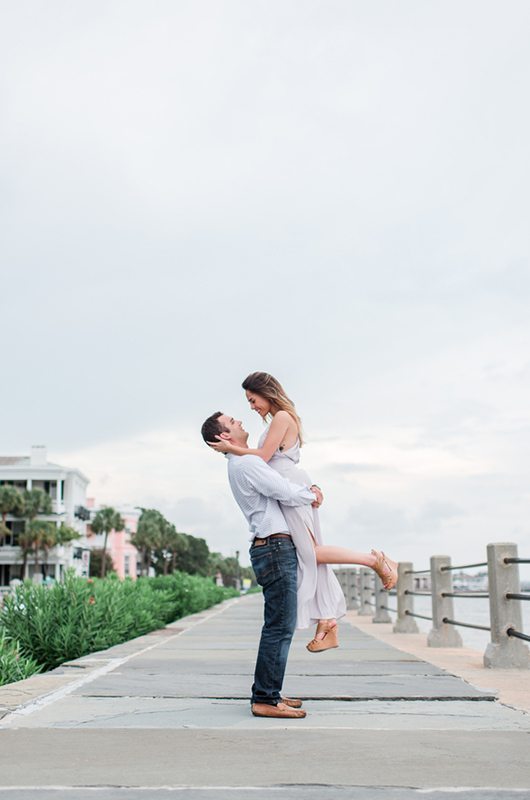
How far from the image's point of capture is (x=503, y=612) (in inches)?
336

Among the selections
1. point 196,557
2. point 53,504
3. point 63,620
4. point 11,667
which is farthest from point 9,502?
point 11,667

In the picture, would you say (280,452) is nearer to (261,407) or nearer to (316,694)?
(261,407)

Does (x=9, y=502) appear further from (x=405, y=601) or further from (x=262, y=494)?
(x=262, y=494)

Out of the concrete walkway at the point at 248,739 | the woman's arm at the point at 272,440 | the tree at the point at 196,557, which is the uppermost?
the tree at the point at 196,557

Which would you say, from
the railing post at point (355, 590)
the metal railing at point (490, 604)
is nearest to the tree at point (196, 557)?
the railing post at point (355, 590)

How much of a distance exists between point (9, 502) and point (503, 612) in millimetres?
84557

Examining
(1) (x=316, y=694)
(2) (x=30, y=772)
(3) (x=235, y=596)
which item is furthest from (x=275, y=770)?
(3) (x=235, y=596)

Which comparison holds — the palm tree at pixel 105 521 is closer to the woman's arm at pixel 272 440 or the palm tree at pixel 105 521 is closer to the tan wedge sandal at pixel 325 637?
the tan wedge sandal at pixel 325 637

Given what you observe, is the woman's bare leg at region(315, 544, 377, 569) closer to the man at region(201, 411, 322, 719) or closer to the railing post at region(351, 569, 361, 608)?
the man at region(201, 411, 322, 719)

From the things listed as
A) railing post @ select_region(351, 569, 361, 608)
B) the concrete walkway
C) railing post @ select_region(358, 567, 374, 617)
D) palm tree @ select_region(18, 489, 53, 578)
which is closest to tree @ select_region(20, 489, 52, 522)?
palm tree @ select_region(18, 489, 53, 578)

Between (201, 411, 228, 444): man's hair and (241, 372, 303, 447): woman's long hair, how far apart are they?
27 centimetres

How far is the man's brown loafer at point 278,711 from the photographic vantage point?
16.0 ft

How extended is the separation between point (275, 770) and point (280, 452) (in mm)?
2011

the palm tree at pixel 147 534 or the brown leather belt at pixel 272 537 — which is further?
the palm tree at pixel 147 534
